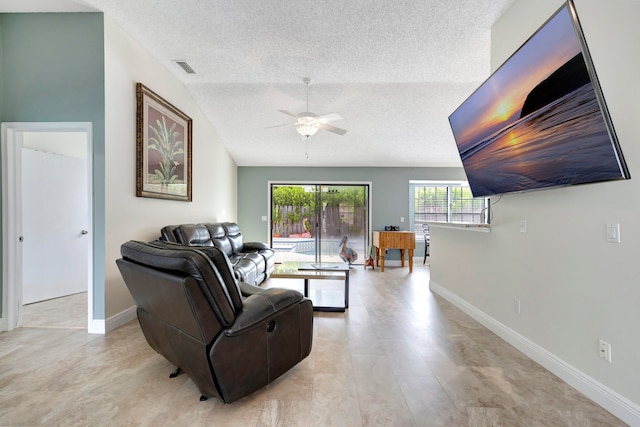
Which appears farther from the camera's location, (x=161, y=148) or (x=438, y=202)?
(x=438, y=202)

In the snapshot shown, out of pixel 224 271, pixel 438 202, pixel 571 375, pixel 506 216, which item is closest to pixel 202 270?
pixel 224 271

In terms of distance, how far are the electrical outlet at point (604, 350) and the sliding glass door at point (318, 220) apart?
188 inches

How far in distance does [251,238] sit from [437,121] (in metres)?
4.74

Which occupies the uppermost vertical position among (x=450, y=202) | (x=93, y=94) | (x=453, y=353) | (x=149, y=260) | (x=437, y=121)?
(x=437, y=121)

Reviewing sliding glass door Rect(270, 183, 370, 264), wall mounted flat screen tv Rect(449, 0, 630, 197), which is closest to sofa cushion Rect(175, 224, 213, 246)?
sliding glass door Rect(270, 183, 370, 264)

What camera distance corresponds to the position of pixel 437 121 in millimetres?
4602

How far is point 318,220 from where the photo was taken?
21.2 ft

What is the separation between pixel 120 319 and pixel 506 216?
3.95 meters

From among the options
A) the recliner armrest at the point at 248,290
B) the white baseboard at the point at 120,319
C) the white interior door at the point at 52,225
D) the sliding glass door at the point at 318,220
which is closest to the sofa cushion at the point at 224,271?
the recliner armrest at the point at 248,290

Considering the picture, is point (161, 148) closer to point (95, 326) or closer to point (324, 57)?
point (95, 326)

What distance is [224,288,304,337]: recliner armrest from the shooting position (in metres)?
1.45

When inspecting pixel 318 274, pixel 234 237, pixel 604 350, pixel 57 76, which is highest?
pixel 57 76

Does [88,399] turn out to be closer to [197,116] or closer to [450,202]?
[197,116]

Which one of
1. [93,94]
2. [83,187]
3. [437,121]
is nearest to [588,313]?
[437,121]
